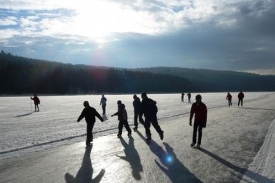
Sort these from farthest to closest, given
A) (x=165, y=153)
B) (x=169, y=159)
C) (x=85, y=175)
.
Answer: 1. (x=165, y=153)
2. (x=169, y=159)
3. (x=85, y=175)

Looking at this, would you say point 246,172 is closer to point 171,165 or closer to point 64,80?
point 171,165

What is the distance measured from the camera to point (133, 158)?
8.02m

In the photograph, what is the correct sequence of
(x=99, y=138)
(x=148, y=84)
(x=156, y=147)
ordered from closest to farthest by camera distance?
(x=156, y=147), (x=99, y=138), (x=148, y=84)

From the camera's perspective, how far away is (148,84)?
141625 millimetres

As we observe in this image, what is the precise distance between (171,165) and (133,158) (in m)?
1.21

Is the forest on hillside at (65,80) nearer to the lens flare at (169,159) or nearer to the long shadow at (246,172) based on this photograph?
the lens flare at (169,159)

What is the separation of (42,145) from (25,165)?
2801mm

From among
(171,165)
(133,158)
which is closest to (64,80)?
(133,158)

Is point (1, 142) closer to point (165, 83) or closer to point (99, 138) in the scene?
point (99, 138)

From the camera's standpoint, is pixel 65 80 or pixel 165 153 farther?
pixel 65 80

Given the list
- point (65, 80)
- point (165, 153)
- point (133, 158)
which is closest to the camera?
point (133, 158)

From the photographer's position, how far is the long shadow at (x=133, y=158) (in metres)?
6.66

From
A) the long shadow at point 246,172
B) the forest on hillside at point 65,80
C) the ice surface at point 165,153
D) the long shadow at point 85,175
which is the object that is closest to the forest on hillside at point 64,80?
the forest on hillside at point 65,80

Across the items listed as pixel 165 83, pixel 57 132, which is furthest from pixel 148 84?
pixel 57 132
